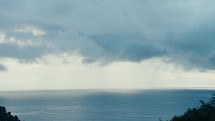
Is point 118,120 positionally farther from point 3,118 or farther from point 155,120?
point 3,118

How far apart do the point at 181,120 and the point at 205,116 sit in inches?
125

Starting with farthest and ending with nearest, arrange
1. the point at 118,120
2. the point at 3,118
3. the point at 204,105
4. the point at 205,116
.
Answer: the point at 118,120 → the point at 3,118 → the point at 204,105 → the point at 205,116

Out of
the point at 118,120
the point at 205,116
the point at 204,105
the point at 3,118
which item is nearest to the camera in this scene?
the point at 205,116

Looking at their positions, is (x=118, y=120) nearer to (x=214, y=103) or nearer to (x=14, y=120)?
(x=14, y=120)

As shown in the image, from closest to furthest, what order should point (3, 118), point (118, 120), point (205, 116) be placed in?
point (205, 116)
point (3, 118)
point (118, 120)

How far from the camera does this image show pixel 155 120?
199500 millimetres

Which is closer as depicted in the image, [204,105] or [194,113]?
[194,113]

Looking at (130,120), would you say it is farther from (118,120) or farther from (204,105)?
(204,105)

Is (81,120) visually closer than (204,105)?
No

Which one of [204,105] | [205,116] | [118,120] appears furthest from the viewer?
[118,120]

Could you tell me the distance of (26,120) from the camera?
200 m

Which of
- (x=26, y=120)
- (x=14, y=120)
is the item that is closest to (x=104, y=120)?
(x=26, y=120)

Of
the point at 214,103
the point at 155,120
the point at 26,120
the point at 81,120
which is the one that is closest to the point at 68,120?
the point at 81,120

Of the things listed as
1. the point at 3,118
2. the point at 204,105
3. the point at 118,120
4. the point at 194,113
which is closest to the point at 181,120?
the point at 194,113
